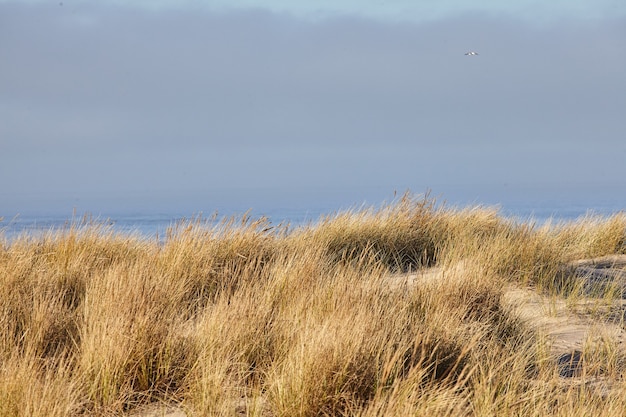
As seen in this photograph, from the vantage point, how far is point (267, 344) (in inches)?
150

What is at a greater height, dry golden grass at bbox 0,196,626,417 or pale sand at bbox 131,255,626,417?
dry golden grass at bbox 0,196,626,417

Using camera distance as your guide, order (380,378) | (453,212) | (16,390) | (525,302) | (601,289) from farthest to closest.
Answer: (453,212) → (601,289) → (525,302) → (380,378) → (16,390)

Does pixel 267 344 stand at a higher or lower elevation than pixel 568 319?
higher

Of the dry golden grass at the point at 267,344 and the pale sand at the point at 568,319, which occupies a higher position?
the dry golden grass at the point at 267,344

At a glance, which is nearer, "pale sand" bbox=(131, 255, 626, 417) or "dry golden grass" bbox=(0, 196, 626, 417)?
"dry golden grass" bbox=(0, 196, 626, 417)

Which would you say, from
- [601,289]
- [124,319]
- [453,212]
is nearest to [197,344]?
[124,319]

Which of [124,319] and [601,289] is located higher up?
[124,319]

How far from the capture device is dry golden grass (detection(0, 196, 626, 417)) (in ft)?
10.0

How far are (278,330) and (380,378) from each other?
0.87 meters

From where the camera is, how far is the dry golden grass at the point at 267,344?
10.0ft

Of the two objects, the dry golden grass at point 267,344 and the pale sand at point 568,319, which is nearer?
the dry golden grass at point 267,344

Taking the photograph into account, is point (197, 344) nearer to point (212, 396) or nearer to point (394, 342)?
point (212, 396)

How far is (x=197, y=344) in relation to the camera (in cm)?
371

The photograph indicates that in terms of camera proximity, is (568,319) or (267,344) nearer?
(267,344)
